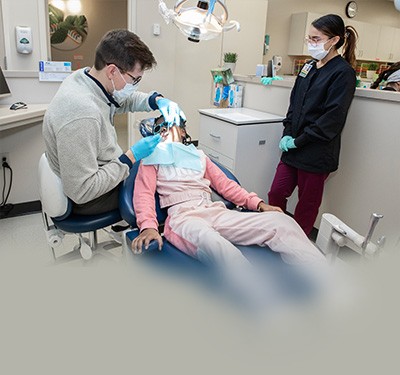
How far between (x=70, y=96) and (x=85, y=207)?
18.6 inches

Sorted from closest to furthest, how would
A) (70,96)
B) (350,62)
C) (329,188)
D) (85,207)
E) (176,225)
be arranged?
(70,96)
(176,225)
(85,207)
(350,62)
(329,188)

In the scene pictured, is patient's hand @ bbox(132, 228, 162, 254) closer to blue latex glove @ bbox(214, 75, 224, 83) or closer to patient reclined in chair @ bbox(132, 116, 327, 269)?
patient reclined in chair @ bbox(132, 116, 327, 269)

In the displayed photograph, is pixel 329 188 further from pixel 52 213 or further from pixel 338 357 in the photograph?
pixel 338 357

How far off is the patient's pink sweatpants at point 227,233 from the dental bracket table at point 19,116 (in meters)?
1.22

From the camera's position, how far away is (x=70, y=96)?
4.14 ft

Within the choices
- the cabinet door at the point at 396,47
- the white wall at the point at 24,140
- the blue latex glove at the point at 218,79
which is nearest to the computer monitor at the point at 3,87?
the white wall at the point at 24,140

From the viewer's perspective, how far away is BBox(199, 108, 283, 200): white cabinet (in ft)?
7.43

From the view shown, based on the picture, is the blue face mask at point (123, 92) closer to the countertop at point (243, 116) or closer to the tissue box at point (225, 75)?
the countertop at point (243, 116)

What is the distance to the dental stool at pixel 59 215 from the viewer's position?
4.56 feet

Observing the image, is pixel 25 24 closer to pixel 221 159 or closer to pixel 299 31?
pixel 221 159

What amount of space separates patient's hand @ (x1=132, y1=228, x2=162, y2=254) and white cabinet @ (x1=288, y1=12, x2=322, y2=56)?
17.0 feet

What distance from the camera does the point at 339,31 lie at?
1.84 m

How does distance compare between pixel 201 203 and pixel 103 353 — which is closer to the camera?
pixel 103 353

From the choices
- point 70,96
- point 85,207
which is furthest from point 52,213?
point 70,96
